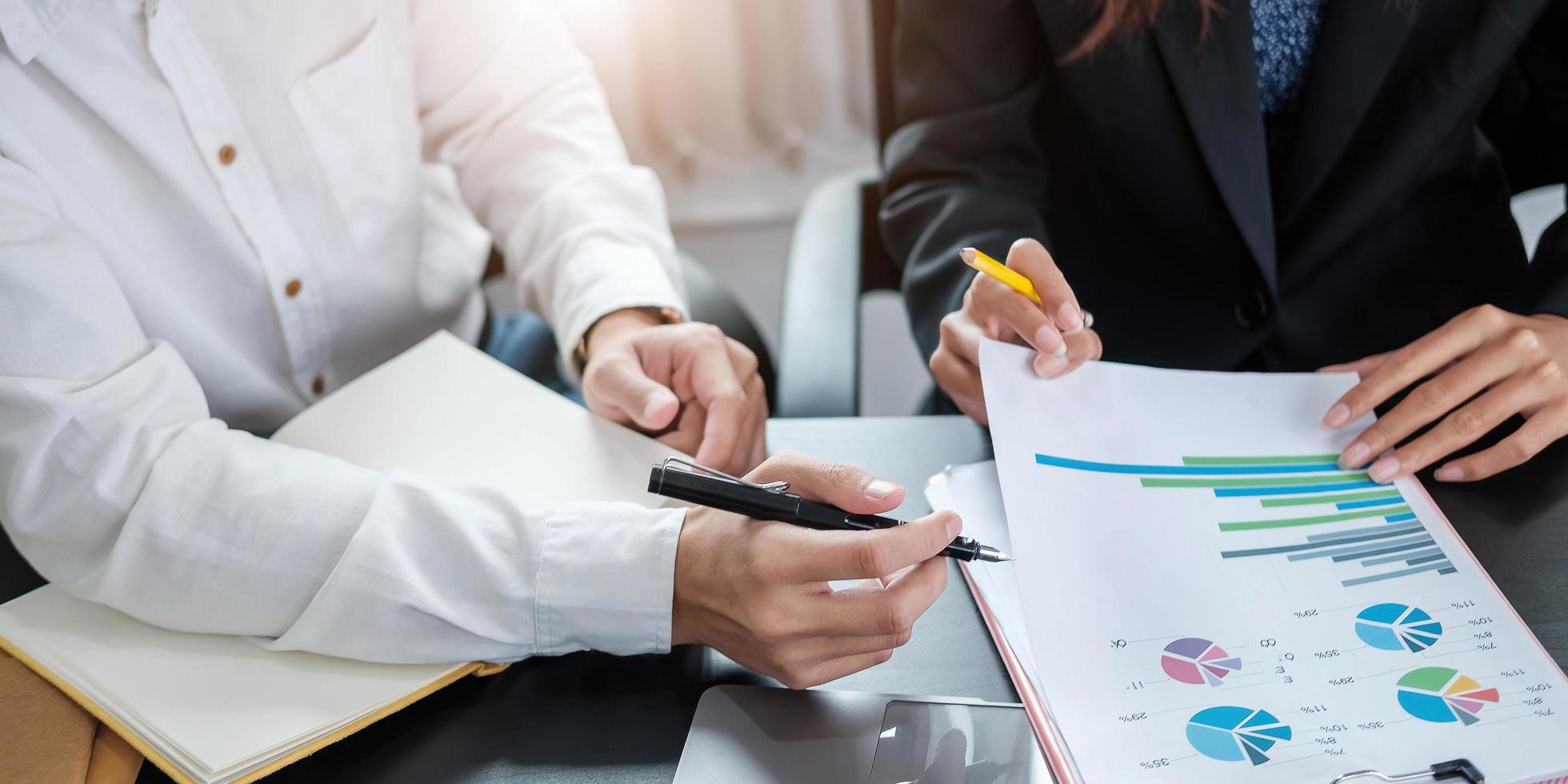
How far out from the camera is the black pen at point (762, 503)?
55 centimetres

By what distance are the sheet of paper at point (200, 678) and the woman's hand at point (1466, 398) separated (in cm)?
59

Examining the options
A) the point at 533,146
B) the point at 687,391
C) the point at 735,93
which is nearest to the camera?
the point at 687,391

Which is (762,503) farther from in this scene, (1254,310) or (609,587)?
(1254,310)

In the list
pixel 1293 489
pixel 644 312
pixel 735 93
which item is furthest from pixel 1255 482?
pixel 735 93

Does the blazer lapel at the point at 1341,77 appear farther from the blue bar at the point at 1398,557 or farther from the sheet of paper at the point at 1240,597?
the blue bar at the point at 1398,557

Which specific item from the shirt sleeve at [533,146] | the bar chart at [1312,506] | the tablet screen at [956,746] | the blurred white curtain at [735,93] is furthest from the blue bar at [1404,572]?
the blurred white curtain at [735,93]

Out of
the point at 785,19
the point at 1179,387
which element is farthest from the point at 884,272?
the point at 785,19

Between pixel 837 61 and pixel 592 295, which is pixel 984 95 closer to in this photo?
pixel 592 295

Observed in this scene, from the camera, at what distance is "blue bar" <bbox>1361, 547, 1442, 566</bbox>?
0.58 m

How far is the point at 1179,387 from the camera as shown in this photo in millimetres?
672

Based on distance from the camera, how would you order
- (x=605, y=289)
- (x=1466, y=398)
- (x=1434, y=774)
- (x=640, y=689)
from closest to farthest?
(x=1434, y=774)
(x=640, y=689)
(x=1466, y=398)
(x=605, y=289)

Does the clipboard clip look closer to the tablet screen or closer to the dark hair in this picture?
the tablet screen

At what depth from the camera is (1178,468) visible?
0.62 m

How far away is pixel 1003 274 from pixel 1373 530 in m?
0.27
